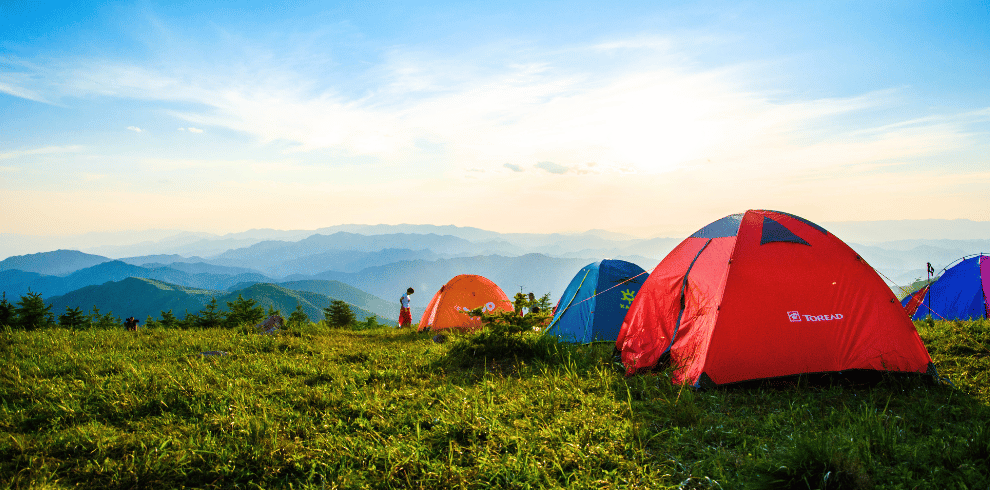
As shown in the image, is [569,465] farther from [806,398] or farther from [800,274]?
[800,274]

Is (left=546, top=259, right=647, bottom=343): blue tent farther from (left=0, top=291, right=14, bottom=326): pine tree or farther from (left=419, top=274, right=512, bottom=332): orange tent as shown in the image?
(left=0, top=291, right=14, bottom=326): pine tree

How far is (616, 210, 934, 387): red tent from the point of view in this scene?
6.28m

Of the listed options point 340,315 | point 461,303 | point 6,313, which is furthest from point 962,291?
point 340,315

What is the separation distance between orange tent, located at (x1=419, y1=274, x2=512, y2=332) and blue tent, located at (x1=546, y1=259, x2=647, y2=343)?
3833 mm

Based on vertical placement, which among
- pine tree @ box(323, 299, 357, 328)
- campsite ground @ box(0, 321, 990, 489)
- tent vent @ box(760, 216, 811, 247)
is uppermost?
tent vent @ box(760, 216, 811, 247)

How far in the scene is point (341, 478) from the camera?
13.0 ft

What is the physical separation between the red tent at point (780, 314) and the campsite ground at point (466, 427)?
366 mm

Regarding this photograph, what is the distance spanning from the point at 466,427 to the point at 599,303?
7335 mm

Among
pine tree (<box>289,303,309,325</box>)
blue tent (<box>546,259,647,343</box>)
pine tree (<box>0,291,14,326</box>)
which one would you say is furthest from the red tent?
pine tree (<box>0,291,14,326</box>)

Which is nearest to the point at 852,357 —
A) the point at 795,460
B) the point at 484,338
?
the point at 795,460

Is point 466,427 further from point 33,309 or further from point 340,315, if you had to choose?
point 340,315

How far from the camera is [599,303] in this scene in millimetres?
11516

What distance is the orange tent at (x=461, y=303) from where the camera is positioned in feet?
51.0

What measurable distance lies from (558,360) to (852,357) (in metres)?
4.29
